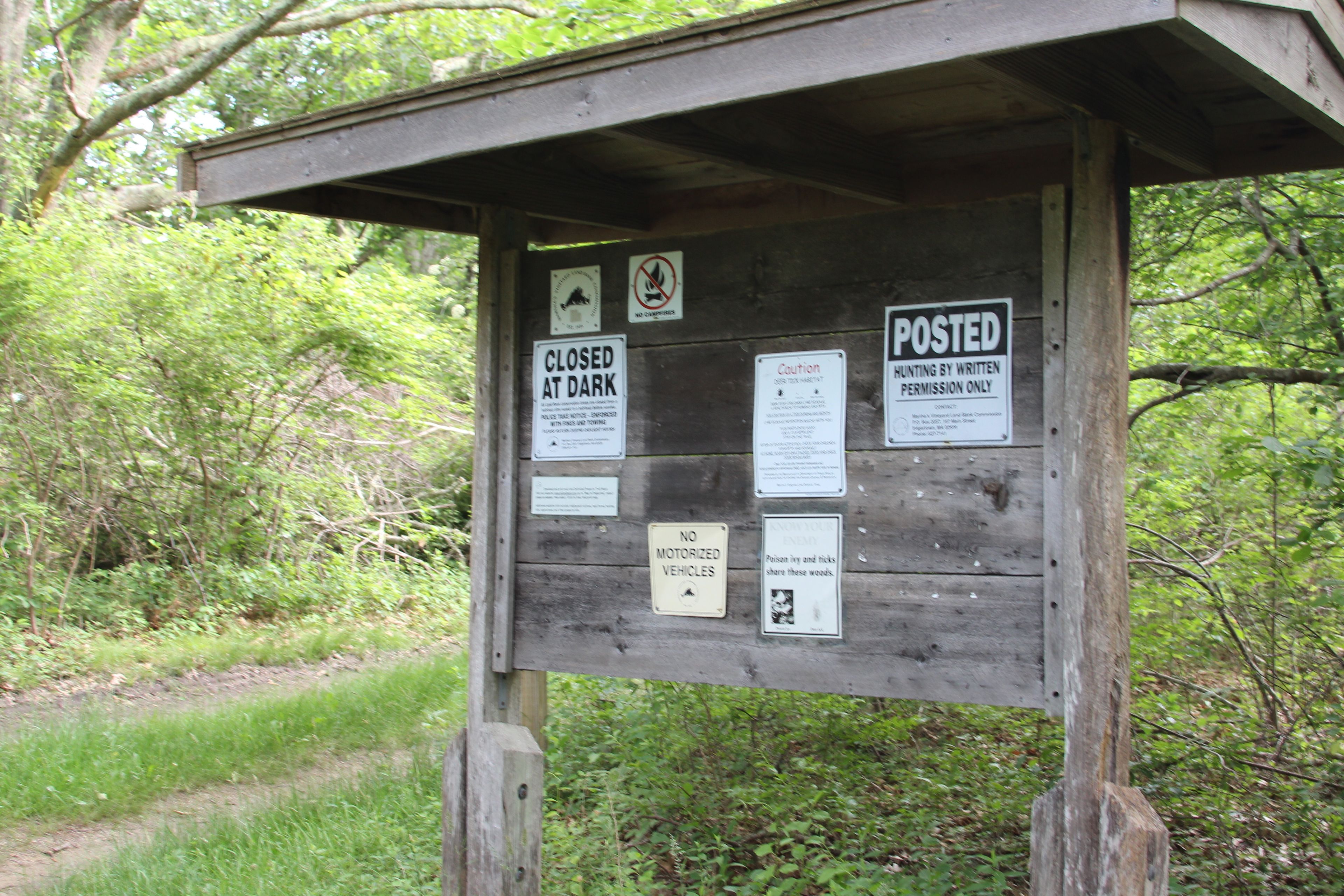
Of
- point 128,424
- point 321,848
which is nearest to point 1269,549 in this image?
point 321,848

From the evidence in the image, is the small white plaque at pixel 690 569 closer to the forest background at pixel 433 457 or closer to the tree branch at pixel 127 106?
the forest background at pixel 433 457

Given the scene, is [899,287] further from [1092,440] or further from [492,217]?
[492,217]

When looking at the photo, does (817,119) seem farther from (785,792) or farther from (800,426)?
(785,792)

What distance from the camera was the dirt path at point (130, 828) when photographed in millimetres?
4902

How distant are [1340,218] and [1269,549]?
5.34 feet

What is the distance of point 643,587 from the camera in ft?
11.5

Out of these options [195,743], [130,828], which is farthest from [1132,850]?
[195,743]

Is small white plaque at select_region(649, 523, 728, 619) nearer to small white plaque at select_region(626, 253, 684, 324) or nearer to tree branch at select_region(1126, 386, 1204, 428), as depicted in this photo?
small white plaque at select_region(626, 253, 684, 324)

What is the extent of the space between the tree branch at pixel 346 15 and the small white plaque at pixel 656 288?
441 inches

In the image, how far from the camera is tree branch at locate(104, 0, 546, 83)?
1422 centimetres

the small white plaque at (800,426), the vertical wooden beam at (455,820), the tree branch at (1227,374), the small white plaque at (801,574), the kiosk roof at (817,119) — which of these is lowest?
the vertical wooden beam at (455,820)

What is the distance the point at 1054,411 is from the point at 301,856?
3667 mm

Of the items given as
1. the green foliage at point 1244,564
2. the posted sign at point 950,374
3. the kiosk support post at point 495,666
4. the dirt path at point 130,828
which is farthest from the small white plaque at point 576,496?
the dirt path at point 130,828

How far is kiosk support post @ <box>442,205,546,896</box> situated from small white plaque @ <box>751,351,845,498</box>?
3.16ft
